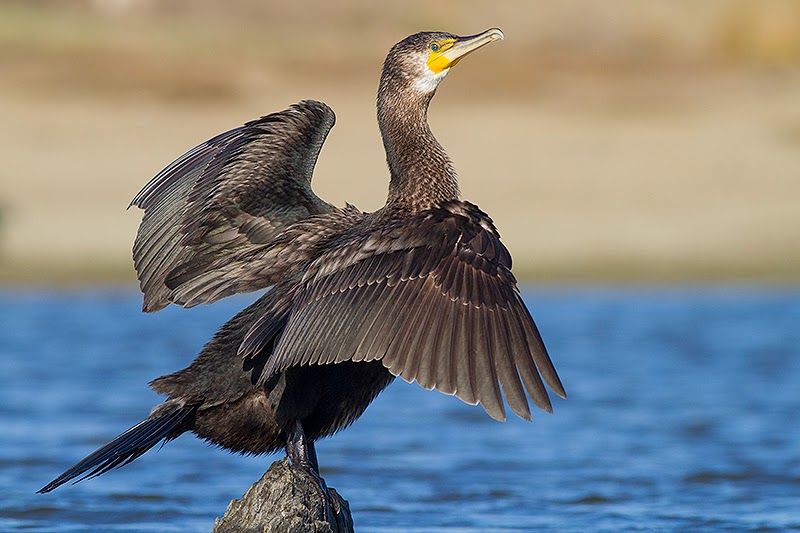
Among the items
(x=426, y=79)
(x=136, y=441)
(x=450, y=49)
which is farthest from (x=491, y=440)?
(x=136, y=441)

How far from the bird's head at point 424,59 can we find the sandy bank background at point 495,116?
9.81 m

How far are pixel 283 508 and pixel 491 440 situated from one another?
404 cm

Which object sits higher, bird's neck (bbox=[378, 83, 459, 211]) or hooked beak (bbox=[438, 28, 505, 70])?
hooked beak (bbox=[438, 28, 505, 70])

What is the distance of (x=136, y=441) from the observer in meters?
5.30

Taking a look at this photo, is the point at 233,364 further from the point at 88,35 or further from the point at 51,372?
the point at 88,35

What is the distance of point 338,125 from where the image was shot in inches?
821

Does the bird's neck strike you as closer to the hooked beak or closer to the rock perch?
the hooked beak

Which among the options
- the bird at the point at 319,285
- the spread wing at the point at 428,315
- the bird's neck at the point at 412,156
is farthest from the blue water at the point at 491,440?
the spread wing at the point at 428,315

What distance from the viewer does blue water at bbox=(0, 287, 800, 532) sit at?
737 cm

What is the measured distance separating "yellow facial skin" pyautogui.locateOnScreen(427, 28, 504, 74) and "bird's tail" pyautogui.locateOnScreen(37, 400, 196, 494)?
1.74 m

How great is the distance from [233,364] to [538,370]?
1.32 meters

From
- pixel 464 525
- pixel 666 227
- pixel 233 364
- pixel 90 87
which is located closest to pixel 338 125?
pixel 90 87

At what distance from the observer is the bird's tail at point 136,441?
5266 millimetres

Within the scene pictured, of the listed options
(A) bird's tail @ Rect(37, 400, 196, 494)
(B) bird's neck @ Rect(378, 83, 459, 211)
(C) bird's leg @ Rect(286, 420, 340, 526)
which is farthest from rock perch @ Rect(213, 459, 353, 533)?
(B) bird's neck @ Rect(378, 83, 459, 211)
